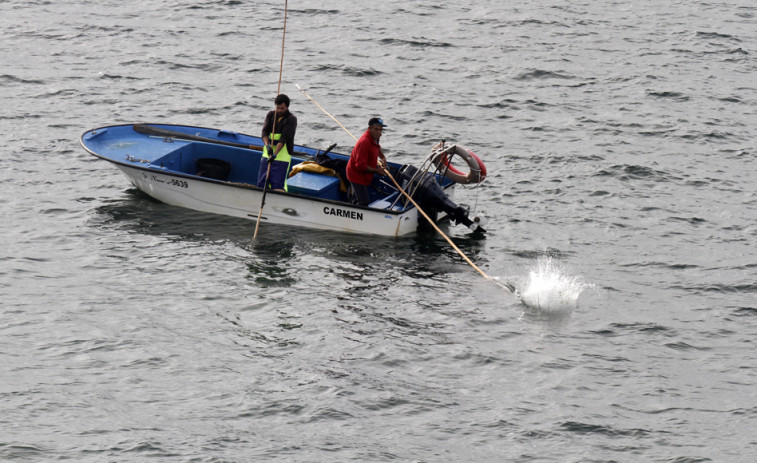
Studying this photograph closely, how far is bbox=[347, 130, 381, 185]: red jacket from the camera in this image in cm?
1767

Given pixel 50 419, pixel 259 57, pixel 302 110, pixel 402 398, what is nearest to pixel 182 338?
pixel 50 419

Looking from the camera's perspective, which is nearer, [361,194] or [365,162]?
[365,162]

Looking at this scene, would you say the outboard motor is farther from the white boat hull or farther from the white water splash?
the white water splash

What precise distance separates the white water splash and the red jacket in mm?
3341

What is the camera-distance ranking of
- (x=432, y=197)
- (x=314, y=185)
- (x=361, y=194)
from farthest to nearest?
(x=314, y=185)
(x=361, y=194)
(x=432, y=197)

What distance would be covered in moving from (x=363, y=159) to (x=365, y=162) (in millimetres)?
75

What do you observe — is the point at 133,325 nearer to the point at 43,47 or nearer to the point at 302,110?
the point at 302,110

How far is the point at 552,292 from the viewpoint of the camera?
15930 mm

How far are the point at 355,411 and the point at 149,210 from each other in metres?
7.79

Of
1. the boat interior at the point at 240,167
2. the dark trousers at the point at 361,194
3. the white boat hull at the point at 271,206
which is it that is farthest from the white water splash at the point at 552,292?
the dark trousers at the point at 361,194

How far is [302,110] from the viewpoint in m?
25.5

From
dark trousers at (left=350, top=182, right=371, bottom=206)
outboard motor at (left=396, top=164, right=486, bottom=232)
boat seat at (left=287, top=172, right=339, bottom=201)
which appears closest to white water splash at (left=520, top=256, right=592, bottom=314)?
outboard motor at (left=396, top=164, right=486, bottom=232)

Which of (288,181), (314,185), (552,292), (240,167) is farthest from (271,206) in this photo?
(552,292)

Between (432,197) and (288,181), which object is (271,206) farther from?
Answer: (432,197)
